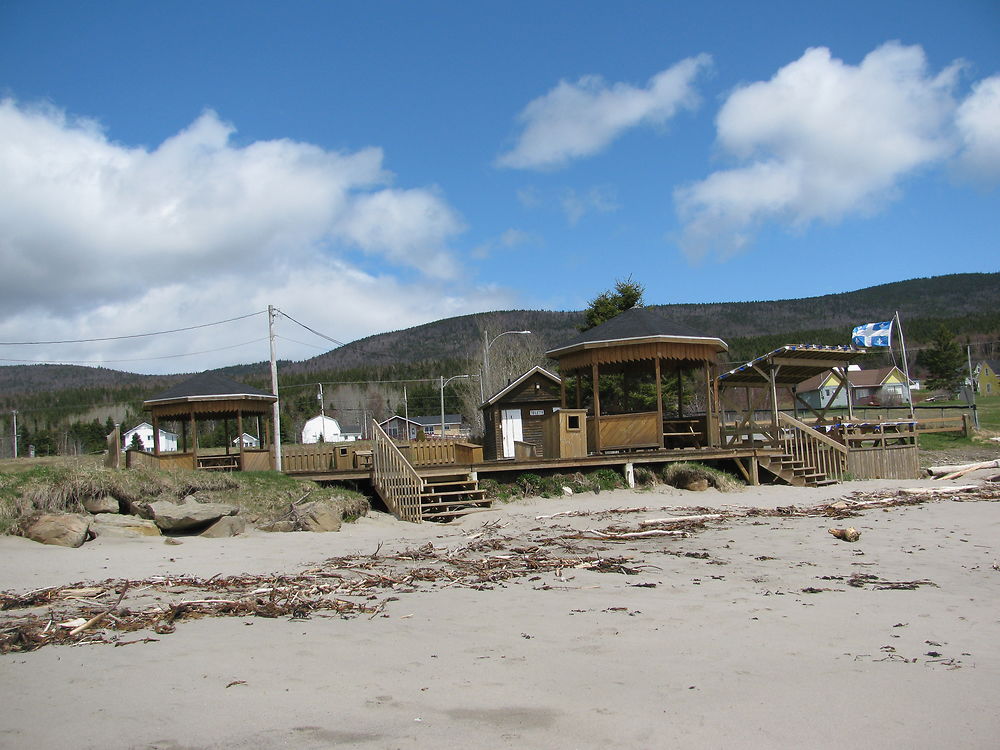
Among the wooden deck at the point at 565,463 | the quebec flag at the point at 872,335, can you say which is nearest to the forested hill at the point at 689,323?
the quebec flag at the point at 872,335

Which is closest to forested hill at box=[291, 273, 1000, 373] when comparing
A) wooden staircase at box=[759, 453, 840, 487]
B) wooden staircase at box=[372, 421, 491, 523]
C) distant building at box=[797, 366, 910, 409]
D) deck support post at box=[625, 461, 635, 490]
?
distant building at box=[797, 366, 910, 409]

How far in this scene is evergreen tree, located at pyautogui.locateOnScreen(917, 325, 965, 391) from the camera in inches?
2751

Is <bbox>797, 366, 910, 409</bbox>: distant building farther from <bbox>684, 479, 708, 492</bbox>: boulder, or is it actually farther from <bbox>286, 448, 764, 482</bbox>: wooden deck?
<bbox>684, 479, 708, 492</bbox>: boulder

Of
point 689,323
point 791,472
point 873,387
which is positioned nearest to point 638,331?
point 791,472

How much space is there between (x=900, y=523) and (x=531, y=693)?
33.1 ft

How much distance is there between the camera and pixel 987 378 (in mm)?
93188

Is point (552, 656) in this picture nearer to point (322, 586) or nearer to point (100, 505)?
point (322, 586)

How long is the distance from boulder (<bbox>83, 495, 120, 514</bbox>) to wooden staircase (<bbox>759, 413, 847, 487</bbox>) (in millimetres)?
14362

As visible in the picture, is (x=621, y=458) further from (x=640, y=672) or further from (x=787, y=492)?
(x=640, y=672)

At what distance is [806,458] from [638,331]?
565 centimetres

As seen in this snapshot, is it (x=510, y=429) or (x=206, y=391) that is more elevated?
(x=206, y=391)

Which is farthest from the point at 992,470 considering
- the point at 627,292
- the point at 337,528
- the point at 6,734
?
the point at 6,734

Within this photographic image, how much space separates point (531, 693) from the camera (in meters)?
4.98

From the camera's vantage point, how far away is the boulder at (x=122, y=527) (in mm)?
11836
